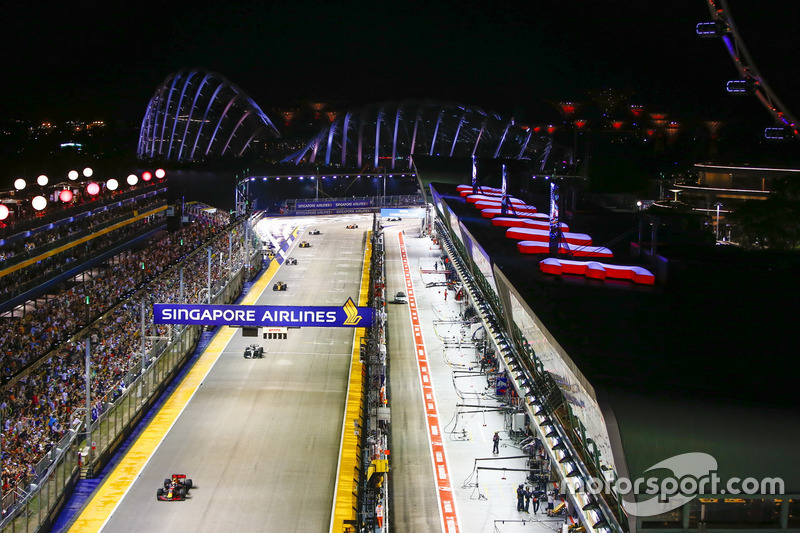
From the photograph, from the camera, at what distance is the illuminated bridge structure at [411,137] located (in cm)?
11938

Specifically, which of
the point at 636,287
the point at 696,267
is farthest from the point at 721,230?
the point at 636,287

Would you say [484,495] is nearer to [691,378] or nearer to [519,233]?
[691,378]

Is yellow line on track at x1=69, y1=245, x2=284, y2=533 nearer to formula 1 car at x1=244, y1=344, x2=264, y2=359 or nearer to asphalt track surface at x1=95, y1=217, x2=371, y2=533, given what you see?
asphalt track surface at x1=95, y1=217, x2=371, y2=533

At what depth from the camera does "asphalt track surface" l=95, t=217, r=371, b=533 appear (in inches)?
952

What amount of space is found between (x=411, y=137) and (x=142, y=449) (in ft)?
323

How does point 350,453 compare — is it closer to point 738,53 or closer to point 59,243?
point 59,243

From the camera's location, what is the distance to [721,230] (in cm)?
6800

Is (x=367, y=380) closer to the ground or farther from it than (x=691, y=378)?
closer to the ground

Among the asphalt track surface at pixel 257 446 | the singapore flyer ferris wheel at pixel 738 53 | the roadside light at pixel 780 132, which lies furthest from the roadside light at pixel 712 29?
the asphalt track surface at pixel 257 446

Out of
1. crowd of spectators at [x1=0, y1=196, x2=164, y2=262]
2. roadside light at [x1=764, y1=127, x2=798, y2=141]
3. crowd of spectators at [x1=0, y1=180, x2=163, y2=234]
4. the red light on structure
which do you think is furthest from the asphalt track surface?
the red light on structure

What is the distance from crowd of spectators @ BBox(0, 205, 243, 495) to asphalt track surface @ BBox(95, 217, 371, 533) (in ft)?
10.0

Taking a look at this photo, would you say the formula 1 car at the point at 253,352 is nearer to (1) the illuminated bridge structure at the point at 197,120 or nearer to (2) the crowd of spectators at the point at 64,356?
(2) the crowd of spectators at the point at 64,356

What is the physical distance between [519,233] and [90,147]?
8893 centimetres

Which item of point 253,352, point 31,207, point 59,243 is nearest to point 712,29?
point 253,352
